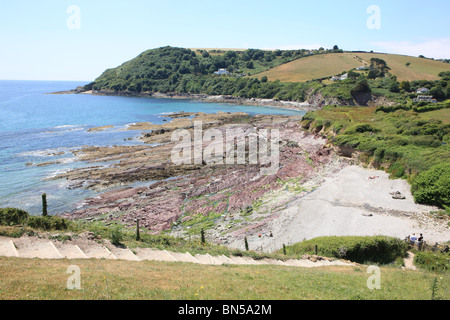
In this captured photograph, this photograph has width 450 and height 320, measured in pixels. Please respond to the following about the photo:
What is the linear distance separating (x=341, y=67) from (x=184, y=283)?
6112 inches

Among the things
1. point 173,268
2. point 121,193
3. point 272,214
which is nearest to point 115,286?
point 173,268

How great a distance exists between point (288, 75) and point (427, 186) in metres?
136

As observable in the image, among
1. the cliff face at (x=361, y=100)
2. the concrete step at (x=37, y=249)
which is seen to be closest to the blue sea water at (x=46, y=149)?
the concrete step at (x=37, y=249)

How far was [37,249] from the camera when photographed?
13.4 meters

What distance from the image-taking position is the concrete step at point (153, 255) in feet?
49.2

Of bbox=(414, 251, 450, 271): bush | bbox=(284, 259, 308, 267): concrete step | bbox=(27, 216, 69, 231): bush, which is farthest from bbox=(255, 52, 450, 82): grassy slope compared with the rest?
bbox=(27, 216, 69, 231): bush

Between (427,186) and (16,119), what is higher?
(16,119)

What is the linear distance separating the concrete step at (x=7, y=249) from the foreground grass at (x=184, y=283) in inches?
46.3

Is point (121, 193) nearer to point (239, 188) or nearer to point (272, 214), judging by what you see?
point (239, 188)

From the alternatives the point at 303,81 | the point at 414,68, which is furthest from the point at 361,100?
the point at 414,68

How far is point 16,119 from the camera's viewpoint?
8894cm

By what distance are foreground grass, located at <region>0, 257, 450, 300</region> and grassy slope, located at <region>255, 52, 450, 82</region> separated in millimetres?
129089

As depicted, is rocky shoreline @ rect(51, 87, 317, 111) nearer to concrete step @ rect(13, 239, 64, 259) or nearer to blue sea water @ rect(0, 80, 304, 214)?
blue sea water @ rect(0, 80, 304, 214)

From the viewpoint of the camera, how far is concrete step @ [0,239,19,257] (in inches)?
482
